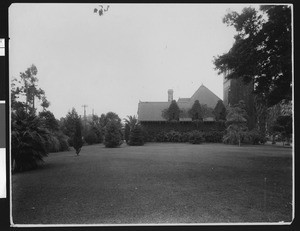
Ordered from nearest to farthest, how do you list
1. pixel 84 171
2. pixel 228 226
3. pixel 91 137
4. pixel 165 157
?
pixel 228 226
pixel 84 171
pixel 165 157
pixel 91 137

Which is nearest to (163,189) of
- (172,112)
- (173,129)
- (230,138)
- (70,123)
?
(173,129)

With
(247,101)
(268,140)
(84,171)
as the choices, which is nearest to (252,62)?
(247,101)

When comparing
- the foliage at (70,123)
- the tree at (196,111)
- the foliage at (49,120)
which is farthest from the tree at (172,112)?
the foliage at (49,120)

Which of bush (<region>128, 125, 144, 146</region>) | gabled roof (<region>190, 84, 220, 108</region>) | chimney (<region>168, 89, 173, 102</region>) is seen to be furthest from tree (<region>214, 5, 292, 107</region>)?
bush (<region>128, 125, 144, 146</region>)

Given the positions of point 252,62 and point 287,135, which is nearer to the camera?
point 287,135

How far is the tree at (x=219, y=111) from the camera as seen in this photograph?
6.08 metres

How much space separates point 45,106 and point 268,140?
666 cm

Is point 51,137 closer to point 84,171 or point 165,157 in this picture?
point 84,171

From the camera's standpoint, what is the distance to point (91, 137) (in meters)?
9.49

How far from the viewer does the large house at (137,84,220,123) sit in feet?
18.9

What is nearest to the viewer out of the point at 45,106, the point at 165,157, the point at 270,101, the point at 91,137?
the point at 45,106

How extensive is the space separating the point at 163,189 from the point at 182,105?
2.58 metres

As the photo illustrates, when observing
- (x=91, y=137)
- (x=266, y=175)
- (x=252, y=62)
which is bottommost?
(x=266, y=175)

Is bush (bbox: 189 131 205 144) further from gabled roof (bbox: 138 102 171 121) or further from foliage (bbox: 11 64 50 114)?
foliage (bbox: 11 64 50 114)
